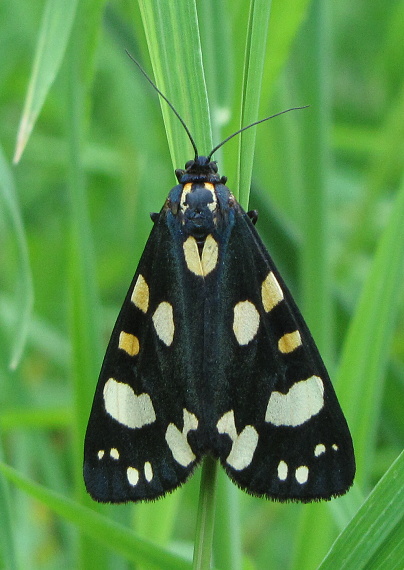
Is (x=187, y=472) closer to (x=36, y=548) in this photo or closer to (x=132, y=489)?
(x=132, y=489)

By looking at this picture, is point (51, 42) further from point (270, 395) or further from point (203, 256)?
point (270, 395)

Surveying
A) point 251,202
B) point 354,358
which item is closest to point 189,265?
point 354,358

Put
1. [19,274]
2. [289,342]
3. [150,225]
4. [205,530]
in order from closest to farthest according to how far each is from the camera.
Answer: [205,530] < [289,342] < [19,274] < [150,225]

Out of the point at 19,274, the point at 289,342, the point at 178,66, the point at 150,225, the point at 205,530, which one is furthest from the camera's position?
the point at 150,225

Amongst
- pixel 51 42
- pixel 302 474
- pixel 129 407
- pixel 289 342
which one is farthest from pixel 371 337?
pixel 51 42

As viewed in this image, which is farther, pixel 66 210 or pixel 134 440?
pixel 66 210

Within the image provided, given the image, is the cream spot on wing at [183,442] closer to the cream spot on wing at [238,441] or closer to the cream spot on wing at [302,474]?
the cream spot on wing at [238,441]
